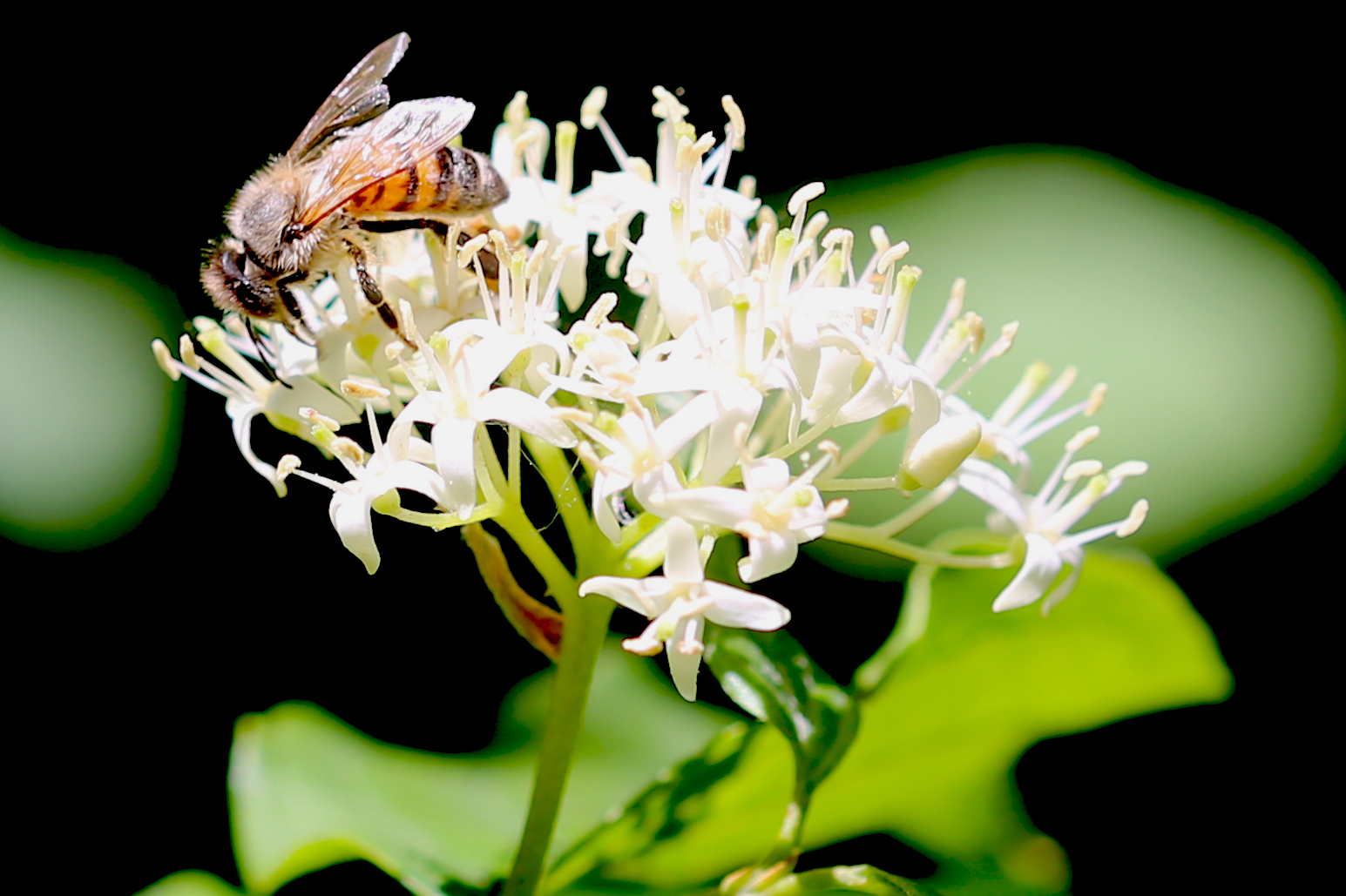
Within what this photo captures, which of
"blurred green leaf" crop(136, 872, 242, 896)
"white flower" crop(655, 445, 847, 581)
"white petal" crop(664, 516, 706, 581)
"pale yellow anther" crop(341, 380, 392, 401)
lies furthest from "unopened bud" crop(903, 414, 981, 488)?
"blurred green leaf" crop(136, 872, 242, 896)

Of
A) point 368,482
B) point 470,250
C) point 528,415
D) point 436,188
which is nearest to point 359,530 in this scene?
point 368,482

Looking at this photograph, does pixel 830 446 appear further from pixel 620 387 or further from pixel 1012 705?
pixel 1012 705

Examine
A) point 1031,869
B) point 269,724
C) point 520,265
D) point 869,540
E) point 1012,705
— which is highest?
point 520,265

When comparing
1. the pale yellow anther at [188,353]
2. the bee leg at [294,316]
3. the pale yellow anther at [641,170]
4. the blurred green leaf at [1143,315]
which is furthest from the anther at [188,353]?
the blurred green leaf at [1143,315]

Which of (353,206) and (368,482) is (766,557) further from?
(353,206)

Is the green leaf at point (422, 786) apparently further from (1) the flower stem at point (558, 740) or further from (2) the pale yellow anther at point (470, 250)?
(2) the pale yellow anther at point (470, 250)


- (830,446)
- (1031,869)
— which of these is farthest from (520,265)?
(1031,869)
